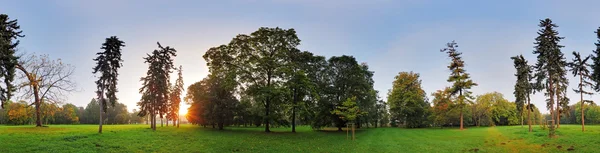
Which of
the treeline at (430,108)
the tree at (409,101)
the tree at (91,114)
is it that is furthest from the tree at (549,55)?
the tree at (91,114)

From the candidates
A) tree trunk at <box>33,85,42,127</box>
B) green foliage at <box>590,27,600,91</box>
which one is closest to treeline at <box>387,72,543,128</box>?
green foliage at <box>590,27,600,91</box>

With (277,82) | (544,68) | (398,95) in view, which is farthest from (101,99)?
(398,95)

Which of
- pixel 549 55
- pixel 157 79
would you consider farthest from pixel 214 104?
pixel 549 55

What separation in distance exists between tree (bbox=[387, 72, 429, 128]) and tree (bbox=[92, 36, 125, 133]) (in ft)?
169

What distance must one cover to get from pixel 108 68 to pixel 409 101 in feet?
177

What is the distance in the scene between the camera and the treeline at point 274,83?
127 feet

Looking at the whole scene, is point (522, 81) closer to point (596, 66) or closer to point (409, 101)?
point (596, 66)

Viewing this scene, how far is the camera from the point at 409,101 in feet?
212

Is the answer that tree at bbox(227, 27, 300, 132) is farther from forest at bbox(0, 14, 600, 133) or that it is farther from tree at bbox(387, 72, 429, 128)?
tree at bbox(387, 72, 429, 128)

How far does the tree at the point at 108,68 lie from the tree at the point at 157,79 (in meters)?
9.66

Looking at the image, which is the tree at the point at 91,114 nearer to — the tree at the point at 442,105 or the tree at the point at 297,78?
the tree at the point at 297,78

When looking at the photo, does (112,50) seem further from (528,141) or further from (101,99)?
(528,141)

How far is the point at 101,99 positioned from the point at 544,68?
43.6 meters

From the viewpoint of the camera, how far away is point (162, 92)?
140 feet
